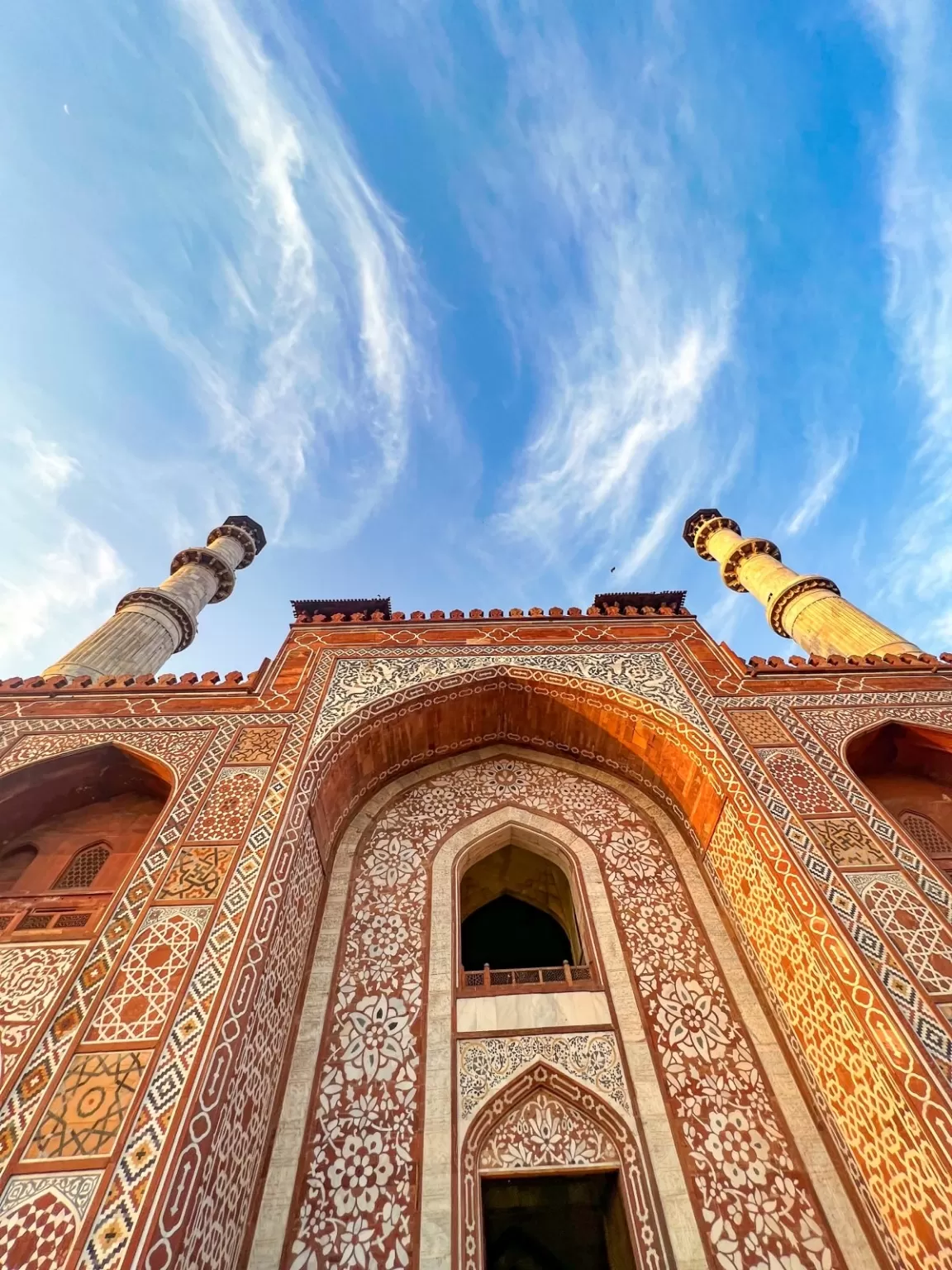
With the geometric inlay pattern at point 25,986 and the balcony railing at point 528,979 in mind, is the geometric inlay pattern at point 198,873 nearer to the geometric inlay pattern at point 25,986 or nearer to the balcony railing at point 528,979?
the geometric inlay pattern at point 25,986

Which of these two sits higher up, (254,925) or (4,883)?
(4,883)

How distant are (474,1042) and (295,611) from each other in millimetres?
4524

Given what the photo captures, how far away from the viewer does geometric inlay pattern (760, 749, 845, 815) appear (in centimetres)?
447

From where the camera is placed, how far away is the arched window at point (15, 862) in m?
4.62

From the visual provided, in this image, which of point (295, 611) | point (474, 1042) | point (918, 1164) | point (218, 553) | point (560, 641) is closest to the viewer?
point (918, 1164)

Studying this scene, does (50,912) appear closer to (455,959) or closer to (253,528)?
(455,959)

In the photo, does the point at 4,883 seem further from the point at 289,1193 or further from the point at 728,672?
the point at 728,672

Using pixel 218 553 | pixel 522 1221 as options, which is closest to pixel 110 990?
pixel 522 1221

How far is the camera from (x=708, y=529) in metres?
12.8

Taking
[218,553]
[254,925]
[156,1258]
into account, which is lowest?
[156,1258]

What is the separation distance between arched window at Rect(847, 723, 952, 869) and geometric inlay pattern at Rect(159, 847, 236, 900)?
459 cm

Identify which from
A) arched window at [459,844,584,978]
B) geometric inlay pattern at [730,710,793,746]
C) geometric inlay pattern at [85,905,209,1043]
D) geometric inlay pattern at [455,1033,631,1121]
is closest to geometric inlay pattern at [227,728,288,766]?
geometric inlay pattern at [85,905,209,1043]

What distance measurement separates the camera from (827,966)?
3.59 metres

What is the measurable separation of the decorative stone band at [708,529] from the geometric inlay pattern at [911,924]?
941 cm
